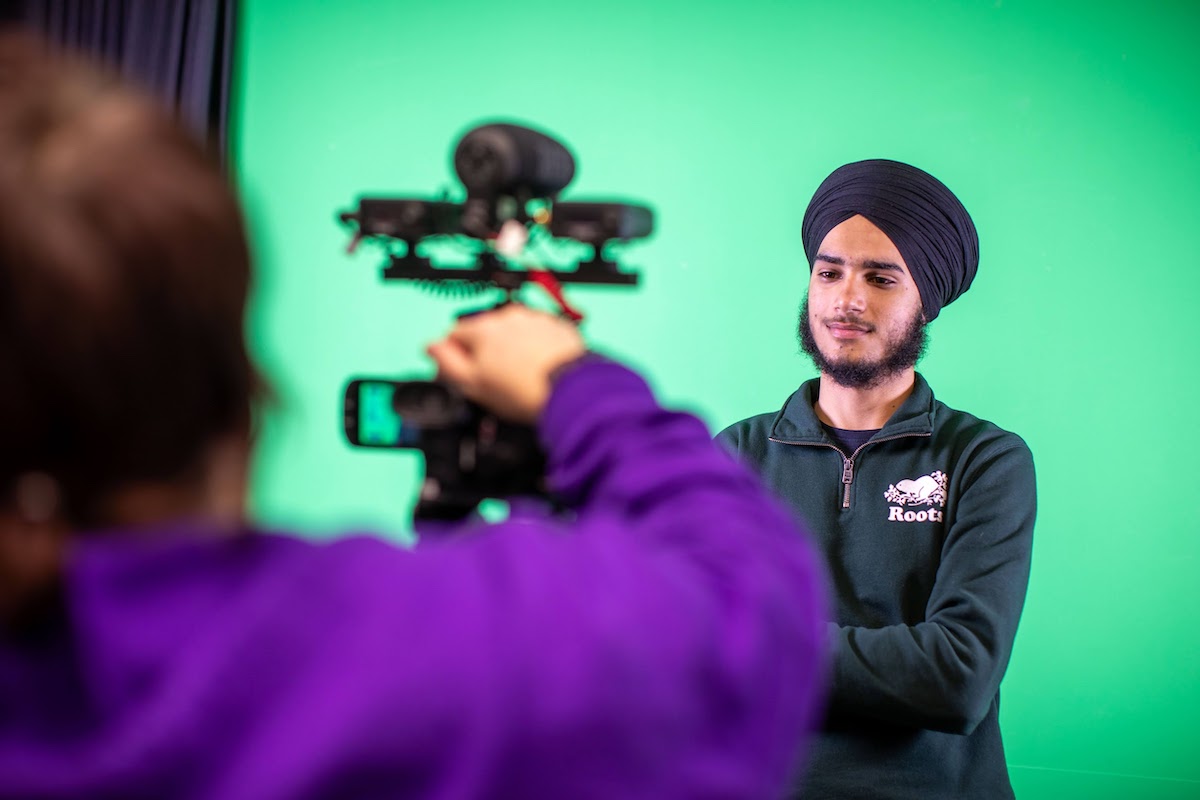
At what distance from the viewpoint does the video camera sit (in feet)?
2.94

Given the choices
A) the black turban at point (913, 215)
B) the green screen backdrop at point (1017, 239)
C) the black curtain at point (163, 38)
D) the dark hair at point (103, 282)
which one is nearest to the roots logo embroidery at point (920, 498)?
the black turban at point (913, 215)

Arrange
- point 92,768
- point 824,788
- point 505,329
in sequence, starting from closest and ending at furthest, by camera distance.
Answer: point 92,768
point 505,329
point 824,788

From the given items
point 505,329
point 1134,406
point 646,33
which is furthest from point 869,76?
point 505,329

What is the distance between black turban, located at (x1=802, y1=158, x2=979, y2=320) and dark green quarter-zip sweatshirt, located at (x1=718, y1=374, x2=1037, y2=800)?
0.76ft

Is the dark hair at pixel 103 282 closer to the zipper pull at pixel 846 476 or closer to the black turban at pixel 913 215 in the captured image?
the zipper pull at pixel 846 476

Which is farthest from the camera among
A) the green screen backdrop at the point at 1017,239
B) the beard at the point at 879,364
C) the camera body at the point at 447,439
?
the green screen backdrop at the point at 1017,239

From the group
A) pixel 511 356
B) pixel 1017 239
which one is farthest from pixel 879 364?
pixel 511 356

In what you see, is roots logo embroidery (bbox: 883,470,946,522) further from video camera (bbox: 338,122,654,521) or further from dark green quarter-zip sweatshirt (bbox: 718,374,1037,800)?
video camera (bbox: 338,122,654,521)

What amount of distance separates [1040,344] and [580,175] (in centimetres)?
119

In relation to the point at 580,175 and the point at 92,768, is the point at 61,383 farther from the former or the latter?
the point at 580,175

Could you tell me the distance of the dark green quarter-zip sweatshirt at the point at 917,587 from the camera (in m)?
1.61

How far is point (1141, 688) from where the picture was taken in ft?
8.20

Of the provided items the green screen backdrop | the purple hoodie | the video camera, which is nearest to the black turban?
the green screen backdrop

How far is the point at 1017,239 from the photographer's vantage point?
2527 mm
